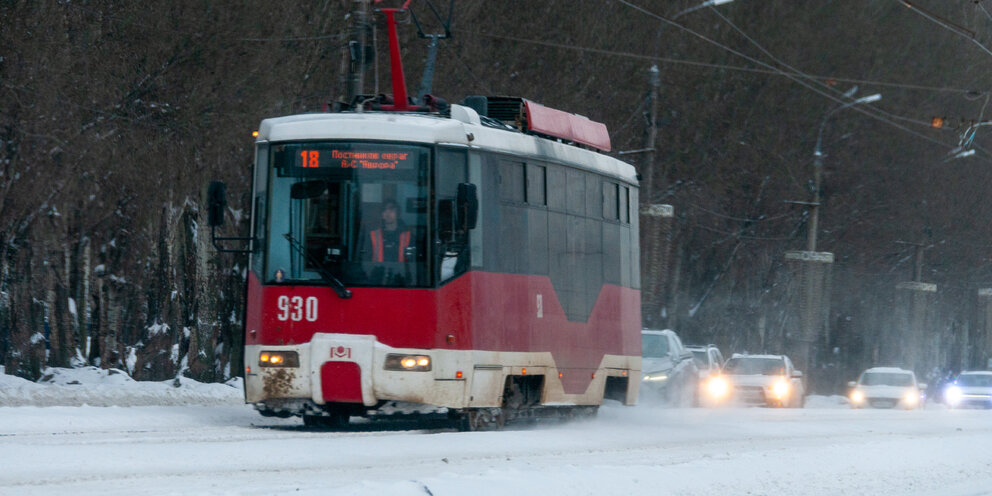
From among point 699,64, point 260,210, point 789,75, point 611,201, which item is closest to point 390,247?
point 260,210

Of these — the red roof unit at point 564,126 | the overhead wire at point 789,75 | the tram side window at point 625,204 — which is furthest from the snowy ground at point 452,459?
the overhead wire at point 789,75

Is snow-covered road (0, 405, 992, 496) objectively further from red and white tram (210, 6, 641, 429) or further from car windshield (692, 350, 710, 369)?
car windshield (692, 350, 710, 369)

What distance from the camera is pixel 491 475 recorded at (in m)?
11.0

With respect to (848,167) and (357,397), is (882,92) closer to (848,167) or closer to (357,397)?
(848,167)

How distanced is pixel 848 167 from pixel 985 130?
9.13 m

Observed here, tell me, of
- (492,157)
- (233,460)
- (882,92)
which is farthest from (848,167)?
(233,460)

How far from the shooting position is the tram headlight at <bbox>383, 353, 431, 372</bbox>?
52.2ft

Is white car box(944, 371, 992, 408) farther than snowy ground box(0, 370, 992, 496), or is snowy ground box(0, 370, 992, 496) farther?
white car box(944, 371, 992, 408)

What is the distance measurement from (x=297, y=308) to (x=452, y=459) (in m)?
3.91

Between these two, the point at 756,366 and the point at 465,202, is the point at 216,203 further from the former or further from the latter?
the point at 756,366

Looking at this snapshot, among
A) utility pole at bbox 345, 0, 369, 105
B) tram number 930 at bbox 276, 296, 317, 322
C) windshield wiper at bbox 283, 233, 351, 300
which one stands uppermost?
utility pole at bbox 345, 0, 369, 105

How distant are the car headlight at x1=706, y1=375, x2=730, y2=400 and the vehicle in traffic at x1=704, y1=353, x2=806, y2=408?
21cm

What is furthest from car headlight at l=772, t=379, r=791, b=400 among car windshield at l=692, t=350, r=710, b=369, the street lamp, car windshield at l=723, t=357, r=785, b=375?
the street lamp

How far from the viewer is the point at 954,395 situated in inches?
1738
